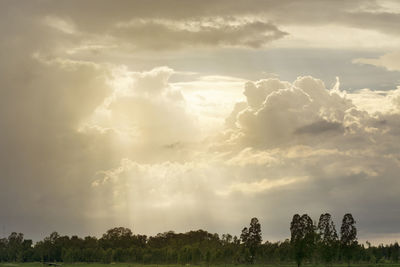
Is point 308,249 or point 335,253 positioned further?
point 335,253

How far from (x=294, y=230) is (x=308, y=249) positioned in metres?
7.24

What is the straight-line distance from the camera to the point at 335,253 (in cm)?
19888

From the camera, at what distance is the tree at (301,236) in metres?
183

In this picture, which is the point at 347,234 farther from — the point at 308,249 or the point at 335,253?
the point at 308,249

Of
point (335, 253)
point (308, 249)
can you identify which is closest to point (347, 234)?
point (335, 253)

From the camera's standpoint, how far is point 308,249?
185125 mm

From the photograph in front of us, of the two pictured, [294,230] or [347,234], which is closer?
[294,230]

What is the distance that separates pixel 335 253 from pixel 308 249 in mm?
18402

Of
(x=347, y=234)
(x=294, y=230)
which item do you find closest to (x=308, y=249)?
(x=294, y=230)

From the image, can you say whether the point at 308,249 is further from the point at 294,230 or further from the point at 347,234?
the point at 347,234

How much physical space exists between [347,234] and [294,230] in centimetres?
2350

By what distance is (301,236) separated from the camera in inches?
7347

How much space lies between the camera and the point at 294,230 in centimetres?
18762

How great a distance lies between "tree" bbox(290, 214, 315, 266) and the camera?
18325cm
